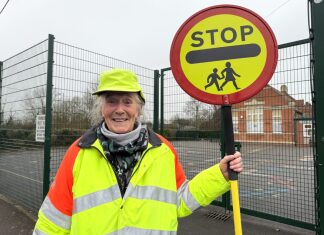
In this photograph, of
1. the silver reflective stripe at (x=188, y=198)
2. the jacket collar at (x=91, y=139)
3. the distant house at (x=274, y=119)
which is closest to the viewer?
the jacket collar at (x=91, y=139)

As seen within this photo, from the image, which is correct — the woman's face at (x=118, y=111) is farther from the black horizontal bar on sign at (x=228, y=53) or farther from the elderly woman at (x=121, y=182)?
the black horizontal bar on sign at (x=228, y=53)

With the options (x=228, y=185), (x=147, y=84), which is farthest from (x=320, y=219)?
(x=147, y=84)

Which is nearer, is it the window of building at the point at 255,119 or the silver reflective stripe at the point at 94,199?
the silver reflective stripe at the point at 94,199

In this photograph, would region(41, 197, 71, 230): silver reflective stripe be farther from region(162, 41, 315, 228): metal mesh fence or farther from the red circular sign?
region(162, 41, 315, 228): metal mesh fence

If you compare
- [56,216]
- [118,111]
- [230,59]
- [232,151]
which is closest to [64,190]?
[56,216]

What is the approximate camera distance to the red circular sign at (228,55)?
1.70 metres

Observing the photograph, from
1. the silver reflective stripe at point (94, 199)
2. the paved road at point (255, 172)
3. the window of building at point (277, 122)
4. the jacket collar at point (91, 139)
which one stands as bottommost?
the paved road at point (255, 172)

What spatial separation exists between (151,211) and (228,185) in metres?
0.52

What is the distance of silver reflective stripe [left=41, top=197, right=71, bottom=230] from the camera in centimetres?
174

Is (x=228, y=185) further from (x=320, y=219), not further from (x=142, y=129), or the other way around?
(x=320, y=219)

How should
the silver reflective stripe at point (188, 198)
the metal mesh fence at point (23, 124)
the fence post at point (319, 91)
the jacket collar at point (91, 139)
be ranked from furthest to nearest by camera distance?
the metal mesh fence at point (23, 124), the fence post at point (319, 91), the silver reflective stripe at point (188, 198), the jacket collar at point (91, 139)

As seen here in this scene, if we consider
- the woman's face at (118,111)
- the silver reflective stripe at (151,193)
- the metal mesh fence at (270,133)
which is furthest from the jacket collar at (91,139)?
the metal mesh fence at (270,133)

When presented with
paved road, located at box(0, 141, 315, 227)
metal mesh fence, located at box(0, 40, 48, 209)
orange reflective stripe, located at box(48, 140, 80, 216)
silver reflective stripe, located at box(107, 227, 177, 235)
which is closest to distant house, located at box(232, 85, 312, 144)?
paved road, located at box(0, 141, 315, 227)

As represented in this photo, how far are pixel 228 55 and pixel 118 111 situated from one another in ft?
2.60
